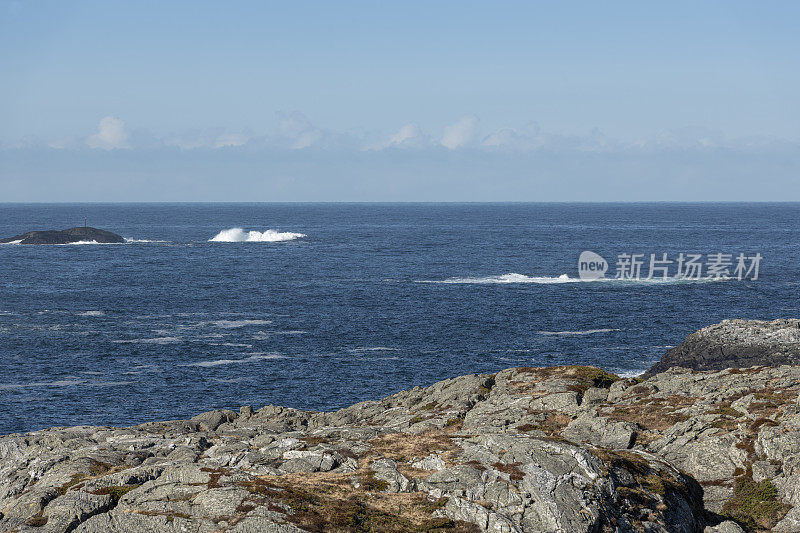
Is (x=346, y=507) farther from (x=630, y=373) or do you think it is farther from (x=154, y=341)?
(x=154, y=341)

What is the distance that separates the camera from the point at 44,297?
113812 mm

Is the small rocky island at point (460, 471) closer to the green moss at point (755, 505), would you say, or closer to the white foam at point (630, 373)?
the green moss at point (755, 505)

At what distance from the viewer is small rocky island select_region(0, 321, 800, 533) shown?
83.0 ft

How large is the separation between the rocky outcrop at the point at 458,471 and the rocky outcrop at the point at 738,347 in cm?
2074

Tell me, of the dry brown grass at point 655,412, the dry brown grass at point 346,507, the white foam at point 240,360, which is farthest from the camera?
the white foam at point 240,360

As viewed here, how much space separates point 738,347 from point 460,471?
47645mm

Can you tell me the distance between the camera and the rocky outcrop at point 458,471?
2533cm

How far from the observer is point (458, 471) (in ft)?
92.1

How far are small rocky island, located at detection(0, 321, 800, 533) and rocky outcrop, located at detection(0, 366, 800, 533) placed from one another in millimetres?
72

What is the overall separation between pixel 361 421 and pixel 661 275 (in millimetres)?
105912

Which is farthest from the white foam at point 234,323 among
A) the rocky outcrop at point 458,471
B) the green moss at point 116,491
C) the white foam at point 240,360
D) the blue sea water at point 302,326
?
the green moss at point 116,491

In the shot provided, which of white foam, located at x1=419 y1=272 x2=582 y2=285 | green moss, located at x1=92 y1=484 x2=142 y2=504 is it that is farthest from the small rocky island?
white foam, located at x1=419 y1=272 x2=582 y2=285

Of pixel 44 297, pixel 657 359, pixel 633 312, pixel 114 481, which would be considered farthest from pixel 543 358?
pixel 44 297

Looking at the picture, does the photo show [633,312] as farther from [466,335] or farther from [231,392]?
[231,392]
